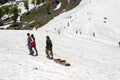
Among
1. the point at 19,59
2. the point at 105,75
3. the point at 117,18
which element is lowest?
the point at 105,75

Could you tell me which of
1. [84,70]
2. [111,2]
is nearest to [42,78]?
[84,70]

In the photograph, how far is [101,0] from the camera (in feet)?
321

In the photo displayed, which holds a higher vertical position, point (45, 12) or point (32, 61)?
point (45, 12)

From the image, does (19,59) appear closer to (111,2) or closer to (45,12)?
(111,2)

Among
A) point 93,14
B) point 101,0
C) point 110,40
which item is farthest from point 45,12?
point 110,40

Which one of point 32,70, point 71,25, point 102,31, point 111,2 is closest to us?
point 32,70

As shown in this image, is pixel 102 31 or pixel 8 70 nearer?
pixel 8 70

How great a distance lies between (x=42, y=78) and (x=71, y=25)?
201 ft

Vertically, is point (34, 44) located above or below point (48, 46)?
above

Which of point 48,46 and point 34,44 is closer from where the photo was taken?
point 48,46

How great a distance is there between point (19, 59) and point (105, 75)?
8.31 m

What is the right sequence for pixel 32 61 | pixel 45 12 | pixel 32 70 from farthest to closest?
pixel 45 12, pixel 32 61, pixel 32 70

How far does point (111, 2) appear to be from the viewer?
9456 centimetres

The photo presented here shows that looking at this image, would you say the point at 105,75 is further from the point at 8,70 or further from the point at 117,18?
the point at 117,18
